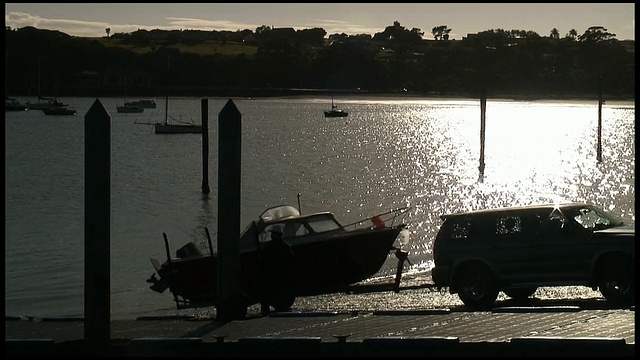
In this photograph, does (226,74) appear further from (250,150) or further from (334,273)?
(334,273)

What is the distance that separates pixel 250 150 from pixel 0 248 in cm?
7745

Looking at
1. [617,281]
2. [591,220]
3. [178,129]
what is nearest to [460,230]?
[591,220]

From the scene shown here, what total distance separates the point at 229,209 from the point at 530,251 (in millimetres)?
5511

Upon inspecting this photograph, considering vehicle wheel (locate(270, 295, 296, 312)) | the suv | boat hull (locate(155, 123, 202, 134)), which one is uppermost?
the suv

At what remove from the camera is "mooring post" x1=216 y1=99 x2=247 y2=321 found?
50.4 ft

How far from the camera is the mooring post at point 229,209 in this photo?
15.4m

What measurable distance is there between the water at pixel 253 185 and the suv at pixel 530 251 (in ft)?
31.6

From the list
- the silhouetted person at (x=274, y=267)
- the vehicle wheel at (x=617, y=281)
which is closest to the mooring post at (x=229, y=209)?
the silhouetted person at (x=274, y=267)

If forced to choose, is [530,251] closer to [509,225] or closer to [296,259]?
[509,225]

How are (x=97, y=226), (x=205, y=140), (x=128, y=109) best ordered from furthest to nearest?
(x=128, y=109)
(x=205, y=140)
(x=97, y=226)

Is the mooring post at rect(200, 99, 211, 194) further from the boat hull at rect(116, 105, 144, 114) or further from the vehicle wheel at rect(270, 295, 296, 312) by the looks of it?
the boat hull at rect(116, 105, 144, 114)

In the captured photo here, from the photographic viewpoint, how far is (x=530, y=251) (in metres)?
18.4

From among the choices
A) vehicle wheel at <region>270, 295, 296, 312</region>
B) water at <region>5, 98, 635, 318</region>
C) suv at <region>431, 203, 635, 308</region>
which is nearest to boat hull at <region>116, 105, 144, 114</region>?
water at <region>5, 98, 635, 318</region>

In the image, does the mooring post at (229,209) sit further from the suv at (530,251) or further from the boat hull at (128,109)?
the boat hull at (128,109)
